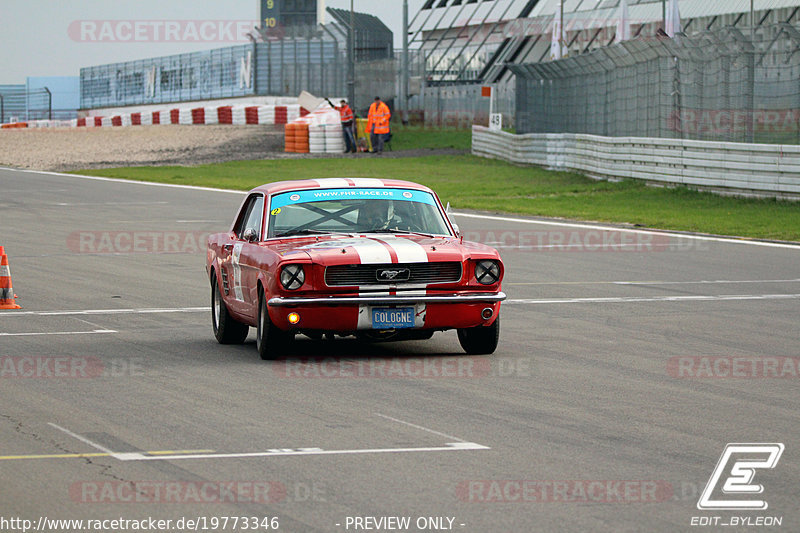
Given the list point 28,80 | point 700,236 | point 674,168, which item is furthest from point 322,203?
point 28,80

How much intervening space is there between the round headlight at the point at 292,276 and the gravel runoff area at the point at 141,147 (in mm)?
36395

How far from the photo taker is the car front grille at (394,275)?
9.65m

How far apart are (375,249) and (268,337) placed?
100 cm

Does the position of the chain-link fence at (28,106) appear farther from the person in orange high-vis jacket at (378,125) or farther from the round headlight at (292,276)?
the round headlight at (292,276)

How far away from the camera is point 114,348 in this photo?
1075 centimetres

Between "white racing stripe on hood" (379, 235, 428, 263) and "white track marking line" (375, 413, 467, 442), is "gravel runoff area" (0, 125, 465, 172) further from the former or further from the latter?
"white track marking line" (375, 413, 467, 442)

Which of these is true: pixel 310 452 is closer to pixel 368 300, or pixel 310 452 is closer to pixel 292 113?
pixel 368 300

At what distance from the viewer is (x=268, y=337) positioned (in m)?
9.88

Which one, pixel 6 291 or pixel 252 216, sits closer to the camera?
pixel 252 216

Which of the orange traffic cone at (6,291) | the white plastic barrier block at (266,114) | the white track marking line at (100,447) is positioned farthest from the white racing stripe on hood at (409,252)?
the white plastic barrier block at (266,114)

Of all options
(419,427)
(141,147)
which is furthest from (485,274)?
(141,147)

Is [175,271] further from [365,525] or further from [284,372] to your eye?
[365,525]

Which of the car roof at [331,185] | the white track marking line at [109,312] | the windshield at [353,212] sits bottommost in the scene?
the white track marking line at [109,312]

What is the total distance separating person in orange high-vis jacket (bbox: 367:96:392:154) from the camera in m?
48.8
